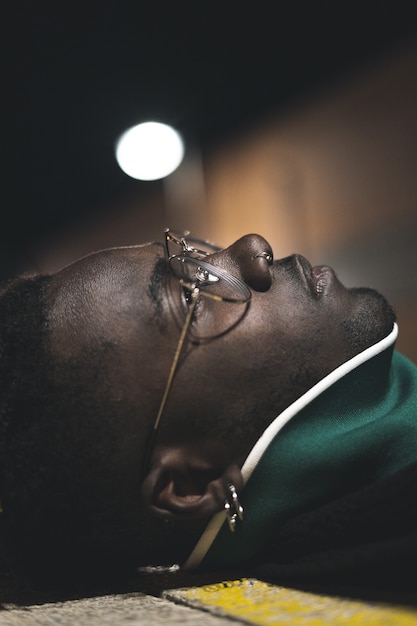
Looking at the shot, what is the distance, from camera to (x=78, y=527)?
3.00 feet

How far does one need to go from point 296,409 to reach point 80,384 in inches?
13.0

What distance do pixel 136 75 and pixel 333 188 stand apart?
75 centimetres

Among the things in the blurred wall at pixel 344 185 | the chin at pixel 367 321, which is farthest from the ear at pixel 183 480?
the blurred wall at pixel 344 185

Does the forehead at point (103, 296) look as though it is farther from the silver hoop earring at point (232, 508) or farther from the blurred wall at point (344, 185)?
the blurred wall at point (344, 185)

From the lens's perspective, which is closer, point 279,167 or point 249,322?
point 249,322

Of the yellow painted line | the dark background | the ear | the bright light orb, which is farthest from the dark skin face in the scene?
the bright light orb

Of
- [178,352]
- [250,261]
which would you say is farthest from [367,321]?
[178,352]

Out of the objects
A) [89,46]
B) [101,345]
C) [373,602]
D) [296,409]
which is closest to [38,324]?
[101,345]

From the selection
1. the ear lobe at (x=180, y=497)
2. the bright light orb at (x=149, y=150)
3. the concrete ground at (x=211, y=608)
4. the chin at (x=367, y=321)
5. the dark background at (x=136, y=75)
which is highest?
the dark background at (x=136, y=75)

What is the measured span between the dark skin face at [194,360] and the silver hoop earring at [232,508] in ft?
0.03

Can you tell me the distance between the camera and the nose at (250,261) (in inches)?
38.8

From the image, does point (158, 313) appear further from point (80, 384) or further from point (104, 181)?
point (104, 181)

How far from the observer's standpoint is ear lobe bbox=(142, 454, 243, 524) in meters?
0.90

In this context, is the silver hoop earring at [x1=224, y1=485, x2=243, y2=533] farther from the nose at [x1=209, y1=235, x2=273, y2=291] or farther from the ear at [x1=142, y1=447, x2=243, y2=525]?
the nose at [x1=209, y1=235, x2=273, y2=291]
